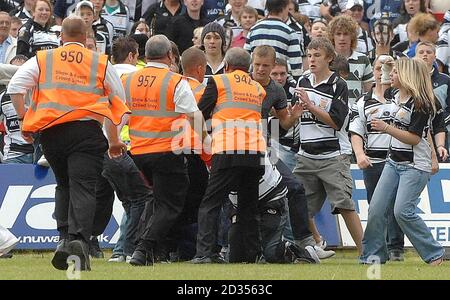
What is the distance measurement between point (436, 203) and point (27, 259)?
4.88 meters

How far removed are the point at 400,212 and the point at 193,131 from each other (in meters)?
2.22

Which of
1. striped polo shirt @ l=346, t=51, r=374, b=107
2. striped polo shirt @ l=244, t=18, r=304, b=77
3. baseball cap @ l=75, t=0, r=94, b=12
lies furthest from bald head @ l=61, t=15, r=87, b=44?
baseball cap @ l=75, t=0, r=94, b=12

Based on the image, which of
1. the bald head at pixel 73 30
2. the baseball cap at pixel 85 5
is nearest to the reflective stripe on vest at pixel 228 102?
the bald head at pixel 73 30

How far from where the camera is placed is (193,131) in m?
13.4

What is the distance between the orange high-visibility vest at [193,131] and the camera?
43.9 ft

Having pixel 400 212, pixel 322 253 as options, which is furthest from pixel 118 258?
pixel 400 212

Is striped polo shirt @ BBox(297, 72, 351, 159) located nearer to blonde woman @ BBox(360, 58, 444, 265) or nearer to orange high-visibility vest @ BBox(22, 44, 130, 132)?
blonde woman @ BBox(360, 58, 444, 265)

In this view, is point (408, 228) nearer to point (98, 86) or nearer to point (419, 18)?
point (98, 86)

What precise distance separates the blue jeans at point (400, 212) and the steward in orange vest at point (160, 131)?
1914 millimetres

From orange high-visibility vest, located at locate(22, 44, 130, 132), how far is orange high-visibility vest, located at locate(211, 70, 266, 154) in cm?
161

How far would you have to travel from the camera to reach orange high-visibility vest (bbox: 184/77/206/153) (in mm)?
13383

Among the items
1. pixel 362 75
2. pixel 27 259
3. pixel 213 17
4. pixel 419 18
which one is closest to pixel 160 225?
pixel 27 259

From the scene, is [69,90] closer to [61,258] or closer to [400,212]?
[61,258]

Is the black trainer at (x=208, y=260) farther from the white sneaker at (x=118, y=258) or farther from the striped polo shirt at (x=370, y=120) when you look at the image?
the striped polo shirt at (x=370, y=120)
